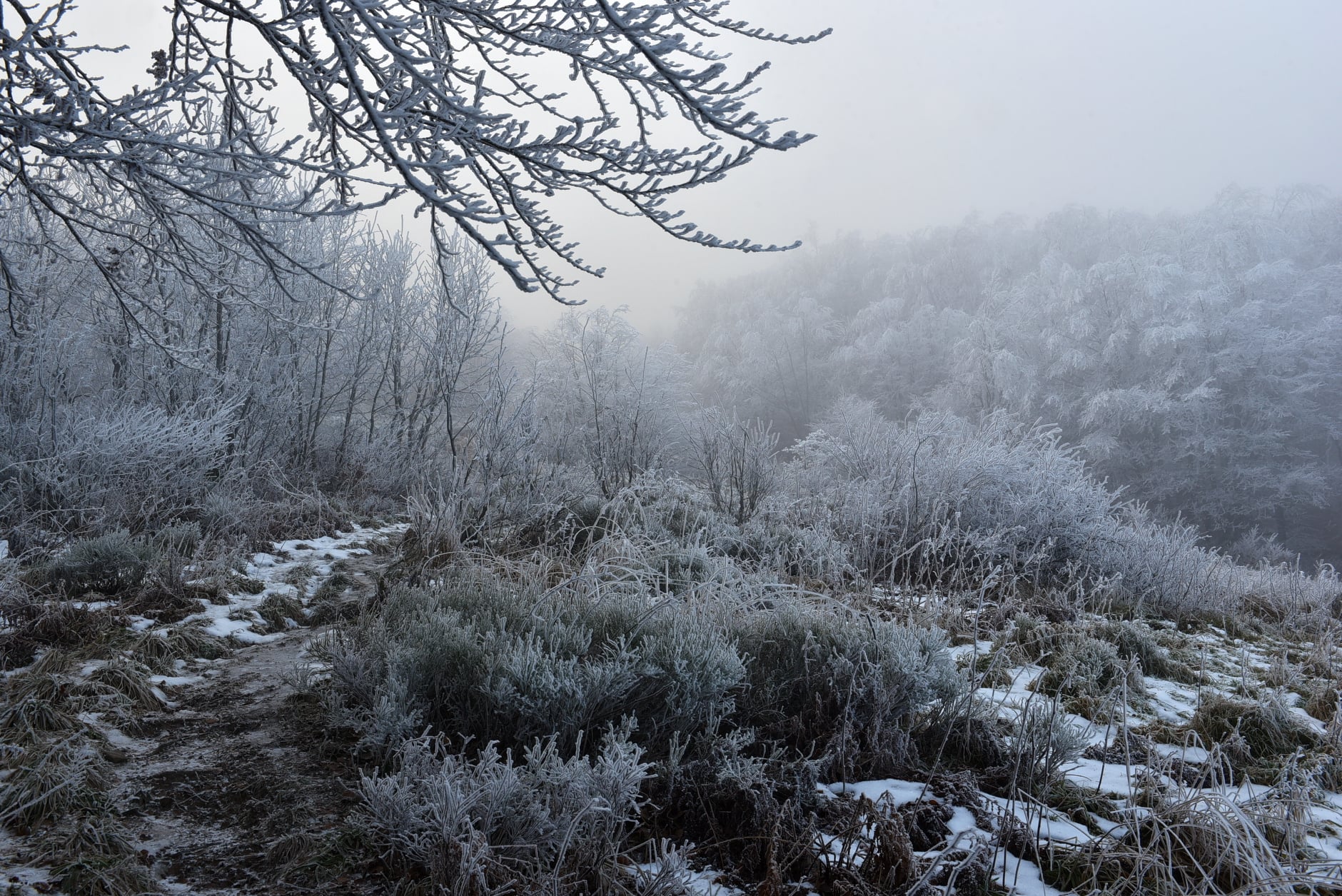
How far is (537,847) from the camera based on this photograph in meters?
1.62

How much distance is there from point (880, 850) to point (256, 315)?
8.22 metres

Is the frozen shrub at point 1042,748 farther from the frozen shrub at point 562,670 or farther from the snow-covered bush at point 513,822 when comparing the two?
the snow-covered bush at point 513,822

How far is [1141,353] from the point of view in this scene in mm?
20406

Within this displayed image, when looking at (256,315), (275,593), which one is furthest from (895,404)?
(275,593)

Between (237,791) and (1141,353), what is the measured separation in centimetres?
2401

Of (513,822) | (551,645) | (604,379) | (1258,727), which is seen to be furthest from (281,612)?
(604,379)

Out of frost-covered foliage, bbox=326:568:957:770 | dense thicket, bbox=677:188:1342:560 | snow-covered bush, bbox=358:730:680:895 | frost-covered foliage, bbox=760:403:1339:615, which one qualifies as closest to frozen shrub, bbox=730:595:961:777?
frost-covered foliage, bbox=326:568:957:770

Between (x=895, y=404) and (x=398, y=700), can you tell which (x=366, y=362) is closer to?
(x=398, y=700)

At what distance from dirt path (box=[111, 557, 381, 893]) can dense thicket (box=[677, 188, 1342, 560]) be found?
1495 centimetres

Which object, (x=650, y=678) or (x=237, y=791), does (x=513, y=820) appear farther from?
(x=237, y=791)

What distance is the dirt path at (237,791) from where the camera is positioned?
171 cm

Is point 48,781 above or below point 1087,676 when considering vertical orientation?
above

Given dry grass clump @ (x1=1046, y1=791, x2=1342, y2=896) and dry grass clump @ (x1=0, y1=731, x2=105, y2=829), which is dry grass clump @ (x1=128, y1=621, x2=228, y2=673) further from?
dry grass clump @ (x1=1046, y1=791, x2=1342, y2=896)

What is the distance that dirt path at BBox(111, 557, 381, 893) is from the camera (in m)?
1.71
